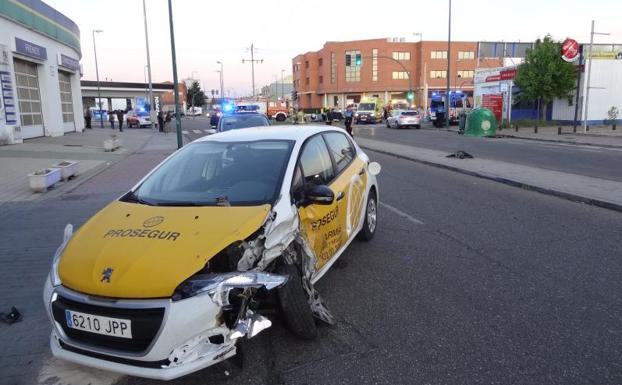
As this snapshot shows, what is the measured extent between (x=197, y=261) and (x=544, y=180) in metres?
10.2

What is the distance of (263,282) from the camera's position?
314 cm

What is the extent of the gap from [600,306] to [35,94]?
96.8 feet

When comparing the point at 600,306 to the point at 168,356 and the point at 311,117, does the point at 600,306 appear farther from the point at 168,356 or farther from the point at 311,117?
the point at 311,117

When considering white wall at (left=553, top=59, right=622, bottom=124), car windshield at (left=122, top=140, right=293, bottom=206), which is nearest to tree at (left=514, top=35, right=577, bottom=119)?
white wall at (left=553, top=59, right=622, bottom=124)

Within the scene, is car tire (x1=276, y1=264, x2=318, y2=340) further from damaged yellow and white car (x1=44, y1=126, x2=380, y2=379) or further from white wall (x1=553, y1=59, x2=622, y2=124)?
white wall (x1=553, y1=59, x2=622, y2=124)

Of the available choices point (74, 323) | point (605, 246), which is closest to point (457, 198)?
point (605, 246)

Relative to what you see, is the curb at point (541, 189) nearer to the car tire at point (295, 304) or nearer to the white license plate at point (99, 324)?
the car tire at point (295, 304)

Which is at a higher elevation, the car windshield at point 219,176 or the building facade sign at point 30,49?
the building facade sign at point 30,49

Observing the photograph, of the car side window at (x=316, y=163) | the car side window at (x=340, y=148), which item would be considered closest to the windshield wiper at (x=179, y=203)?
the car side window at (x=316, y=163)

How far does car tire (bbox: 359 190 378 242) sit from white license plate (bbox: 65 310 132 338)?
12.4ft

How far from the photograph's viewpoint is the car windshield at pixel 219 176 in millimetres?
4059

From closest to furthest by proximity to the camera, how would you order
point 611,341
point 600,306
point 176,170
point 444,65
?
point 611,341
point 600,306
point 176,170
point 444,65

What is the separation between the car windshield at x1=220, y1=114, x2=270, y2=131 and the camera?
47.5 feet

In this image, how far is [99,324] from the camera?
9.95ft
